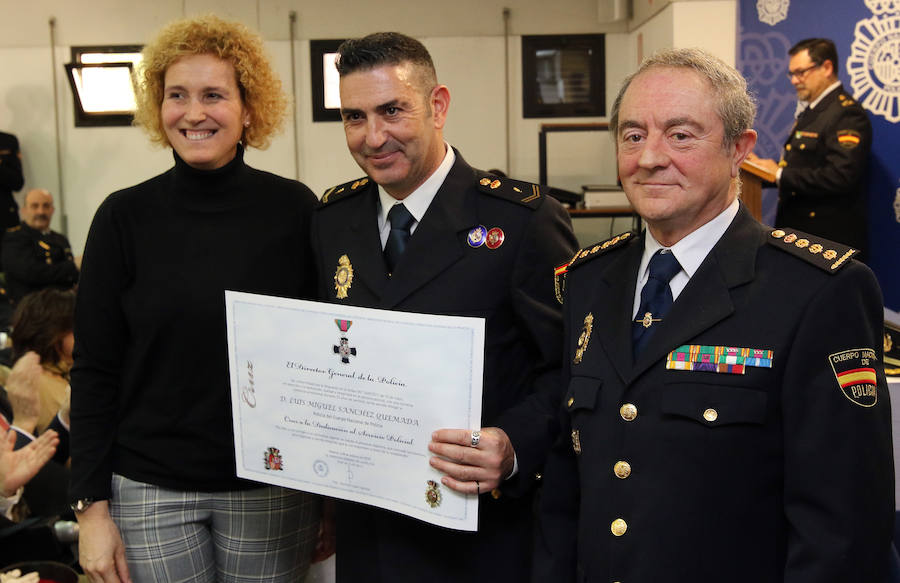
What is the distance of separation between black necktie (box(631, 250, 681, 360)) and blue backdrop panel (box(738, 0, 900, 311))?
3.77m

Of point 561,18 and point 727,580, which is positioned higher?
point 561,18

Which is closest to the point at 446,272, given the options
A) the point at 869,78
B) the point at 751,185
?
the point at 751,185

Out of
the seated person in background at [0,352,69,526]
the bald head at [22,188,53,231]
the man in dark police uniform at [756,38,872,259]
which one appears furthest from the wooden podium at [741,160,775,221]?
the bald head at [22,188,53,231]

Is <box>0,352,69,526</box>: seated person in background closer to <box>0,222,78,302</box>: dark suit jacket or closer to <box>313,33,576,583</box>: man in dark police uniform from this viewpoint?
<box>313,33,576,583</box>: man in dark police uniform

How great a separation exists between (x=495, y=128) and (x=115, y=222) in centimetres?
657

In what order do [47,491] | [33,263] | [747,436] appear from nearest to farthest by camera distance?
[747,436]
[47,491]
[33,263]

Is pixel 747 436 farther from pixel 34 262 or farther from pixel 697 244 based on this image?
pixel 34 262

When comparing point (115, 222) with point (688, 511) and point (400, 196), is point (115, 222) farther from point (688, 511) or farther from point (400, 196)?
point (688, 511)

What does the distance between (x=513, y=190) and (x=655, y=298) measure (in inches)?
17.3

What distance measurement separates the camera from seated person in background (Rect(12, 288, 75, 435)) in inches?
128

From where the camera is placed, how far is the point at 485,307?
161cm

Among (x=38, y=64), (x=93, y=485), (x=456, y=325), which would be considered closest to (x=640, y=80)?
(x=456, y=325)

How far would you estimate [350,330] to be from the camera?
58.6 inches

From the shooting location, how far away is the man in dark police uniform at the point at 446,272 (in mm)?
1583
